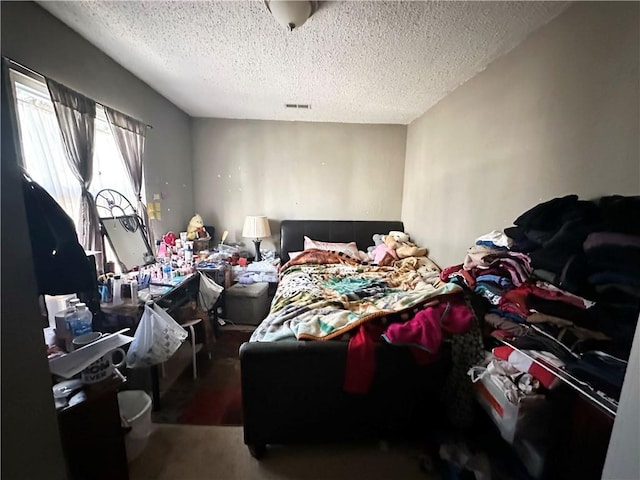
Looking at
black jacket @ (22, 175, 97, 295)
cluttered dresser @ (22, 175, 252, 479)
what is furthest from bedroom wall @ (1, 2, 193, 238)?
black jacket @ (22, 175, 97, 295)

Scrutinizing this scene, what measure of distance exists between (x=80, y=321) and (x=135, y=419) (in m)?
0.61

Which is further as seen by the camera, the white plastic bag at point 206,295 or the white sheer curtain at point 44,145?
the white plastic bag at point 206,295

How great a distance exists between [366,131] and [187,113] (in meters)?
2.37

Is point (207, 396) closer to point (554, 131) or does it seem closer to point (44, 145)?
point (44, 145)

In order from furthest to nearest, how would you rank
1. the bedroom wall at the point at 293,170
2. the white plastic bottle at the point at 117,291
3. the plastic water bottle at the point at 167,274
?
the bedroom wall at the point at 293,170, the plastic water bottle at the point at 167,274, the white plastic bottle at the point at 117,291

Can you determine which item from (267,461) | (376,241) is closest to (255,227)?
(376,241)

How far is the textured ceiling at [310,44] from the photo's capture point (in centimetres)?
147

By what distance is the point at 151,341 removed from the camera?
1682 mm

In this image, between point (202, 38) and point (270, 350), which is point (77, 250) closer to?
point (270, 350)

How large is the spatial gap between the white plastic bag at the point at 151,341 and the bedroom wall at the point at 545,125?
2357 mm

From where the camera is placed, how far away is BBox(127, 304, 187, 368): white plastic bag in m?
1.65

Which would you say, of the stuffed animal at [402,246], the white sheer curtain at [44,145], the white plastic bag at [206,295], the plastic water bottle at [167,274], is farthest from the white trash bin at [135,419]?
the stuffed animal at [402,246]

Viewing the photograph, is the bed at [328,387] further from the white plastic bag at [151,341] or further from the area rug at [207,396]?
the white plastic bag at [151,341]

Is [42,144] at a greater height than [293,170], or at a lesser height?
lesser
